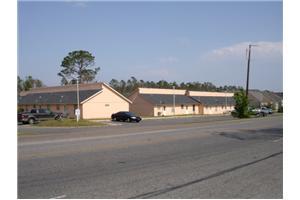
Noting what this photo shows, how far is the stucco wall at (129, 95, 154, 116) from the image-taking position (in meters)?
77.1

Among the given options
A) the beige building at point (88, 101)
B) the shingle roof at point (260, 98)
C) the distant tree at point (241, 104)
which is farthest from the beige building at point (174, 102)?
the shingle roof at point (260, 98)

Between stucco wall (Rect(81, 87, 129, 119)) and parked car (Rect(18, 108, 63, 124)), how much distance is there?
9151mm

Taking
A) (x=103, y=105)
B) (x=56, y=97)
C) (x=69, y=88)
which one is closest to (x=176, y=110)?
(x=69, y=88)

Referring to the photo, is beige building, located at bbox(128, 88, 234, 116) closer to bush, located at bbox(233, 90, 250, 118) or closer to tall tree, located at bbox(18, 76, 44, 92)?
bush, located at bbox(233, 90, 250, 118)

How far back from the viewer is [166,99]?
82.2 m

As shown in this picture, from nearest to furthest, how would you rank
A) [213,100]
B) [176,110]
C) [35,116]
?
[35,116] → [176,110] → [213,100]

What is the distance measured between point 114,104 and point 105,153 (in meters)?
50.3

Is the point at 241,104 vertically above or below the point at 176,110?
above

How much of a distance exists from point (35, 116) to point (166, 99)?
39285 millimetres

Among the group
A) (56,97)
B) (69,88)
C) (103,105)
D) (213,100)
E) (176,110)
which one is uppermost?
(69,88)

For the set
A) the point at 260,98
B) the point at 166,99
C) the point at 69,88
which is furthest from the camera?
the point at 260,98

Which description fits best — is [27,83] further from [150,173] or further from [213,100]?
[150,173]

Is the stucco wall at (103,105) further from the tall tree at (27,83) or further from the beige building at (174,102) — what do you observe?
the tall tree at (27,83)

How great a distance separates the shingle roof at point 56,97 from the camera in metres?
62.3
